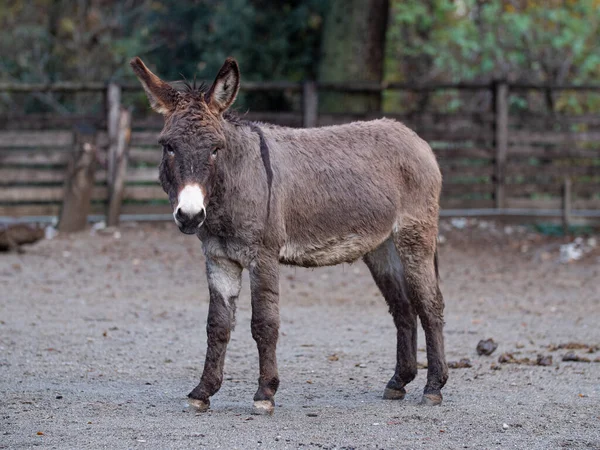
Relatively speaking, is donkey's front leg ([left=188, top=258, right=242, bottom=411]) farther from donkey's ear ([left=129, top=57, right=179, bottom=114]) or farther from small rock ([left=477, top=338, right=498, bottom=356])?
small rock ([left=477, top=338, right=498, bottom=356])

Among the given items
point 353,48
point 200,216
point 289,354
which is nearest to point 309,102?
point 353,48

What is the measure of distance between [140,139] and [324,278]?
4.66 metres

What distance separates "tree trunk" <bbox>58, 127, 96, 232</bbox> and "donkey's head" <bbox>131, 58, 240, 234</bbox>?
28.9ft

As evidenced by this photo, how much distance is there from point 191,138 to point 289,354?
298 cm

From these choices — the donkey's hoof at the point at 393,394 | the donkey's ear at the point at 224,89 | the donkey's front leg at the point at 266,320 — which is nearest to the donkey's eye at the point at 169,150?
the donkey's ear at the point at 224,89

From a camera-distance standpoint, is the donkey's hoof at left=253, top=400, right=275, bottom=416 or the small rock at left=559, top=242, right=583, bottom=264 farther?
the small rock at left=559, top=242, right=583, bottom=264

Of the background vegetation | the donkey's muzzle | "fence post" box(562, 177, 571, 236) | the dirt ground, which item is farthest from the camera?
the background vegetation

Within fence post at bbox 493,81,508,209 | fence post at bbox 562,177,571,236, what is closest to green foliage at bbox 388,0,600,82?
fence post at bbox 493,81,508,209

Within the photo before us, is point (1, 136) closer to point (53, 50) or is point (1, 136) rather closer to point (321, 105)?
point (321, 105)

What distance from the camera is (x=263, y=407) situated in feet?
18.0

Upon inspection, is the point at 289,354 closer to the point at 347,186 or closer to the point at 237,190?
the point at 347,186

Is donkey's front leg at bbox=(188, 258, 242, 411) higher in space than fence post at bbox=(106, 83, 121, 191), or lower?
lower

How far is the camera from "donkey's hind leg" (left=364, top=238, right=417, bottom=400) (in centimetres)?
623

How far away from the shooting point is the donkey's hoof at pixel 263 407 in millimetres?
5484
